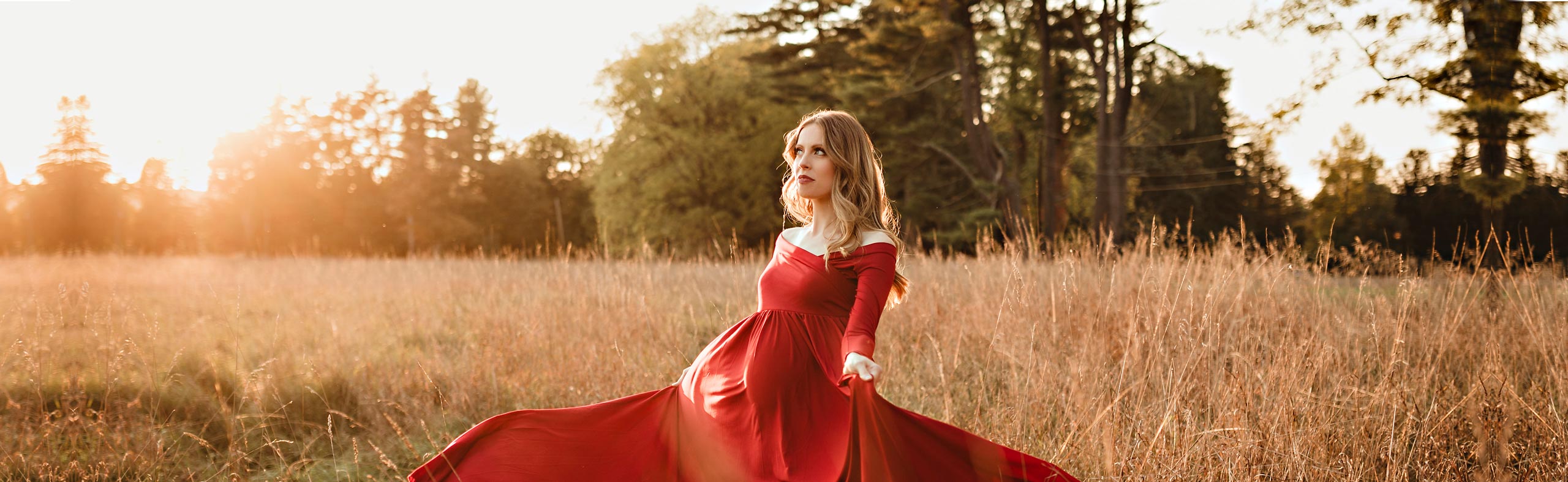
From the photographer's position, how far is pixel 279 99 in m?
38.8

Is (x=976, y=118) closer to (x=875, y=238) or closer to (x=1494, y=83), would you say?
(x=1494, y=83)

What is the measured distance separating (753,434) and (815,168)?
0.84m

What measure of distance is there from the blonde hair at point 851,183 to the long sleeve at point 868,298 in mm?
70

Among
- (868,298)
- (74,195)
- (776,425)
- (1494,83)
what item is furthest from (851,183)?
(74,195)

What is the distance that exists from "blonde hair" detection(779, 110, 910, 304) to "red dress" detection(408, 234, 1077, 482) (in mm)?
79

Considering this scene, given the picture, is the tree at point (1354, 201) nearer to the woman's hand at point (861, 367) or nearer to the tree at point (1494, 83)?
the tree at point (1494, 83)

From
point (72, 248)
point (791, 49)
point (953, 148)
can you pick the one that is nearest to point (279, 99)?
point (72, 248)

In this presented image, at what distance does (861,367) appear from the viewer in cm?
208

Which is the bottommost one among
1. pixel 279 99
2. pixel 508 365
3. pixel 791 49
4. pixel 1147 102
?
pixel 508 365

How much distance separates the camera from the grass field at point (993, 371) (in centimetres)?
294

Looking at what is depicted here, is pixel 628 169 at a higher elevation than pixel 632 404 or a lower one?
higher

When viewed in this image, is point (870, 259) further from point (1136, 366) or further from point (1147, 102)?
point (1147, 102)

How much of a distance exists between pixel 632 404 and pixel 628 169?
955 inches

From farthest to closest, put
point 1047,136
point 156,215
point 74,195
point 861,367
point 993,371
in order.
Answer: point 156,215 < point 74,195 < point 1047,136 < point 993,371 < point 861,367
